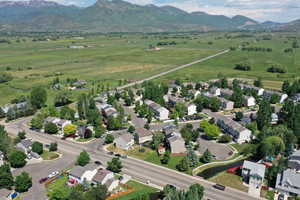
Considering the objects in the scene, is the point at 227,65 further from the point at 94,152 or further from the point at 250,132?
the point at 94,152

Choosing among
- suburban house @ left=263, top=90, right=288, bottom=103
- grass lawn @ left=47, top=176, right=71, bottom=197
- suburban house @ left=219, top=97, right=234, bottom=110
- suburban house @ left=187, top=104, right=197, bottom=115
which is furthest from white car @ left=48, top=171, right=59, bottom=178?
suburban house @ left=263, top=90, right=288, bottom=103

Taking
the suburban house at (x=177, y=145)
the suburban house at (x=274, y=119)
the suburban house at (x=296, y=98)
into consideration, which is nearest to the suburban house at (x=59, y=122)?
the suburban house at (x=177, y=145)

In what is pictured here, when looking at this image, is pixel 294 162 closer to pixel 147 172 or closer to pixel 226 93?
pixel 147 172

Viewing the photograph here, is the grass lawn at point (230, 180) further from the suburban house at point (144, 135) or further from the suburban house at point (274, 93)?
the suburban house at point (274, 93)

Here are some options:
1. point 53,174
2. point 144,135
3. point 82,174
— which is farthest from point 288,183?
point 53,174

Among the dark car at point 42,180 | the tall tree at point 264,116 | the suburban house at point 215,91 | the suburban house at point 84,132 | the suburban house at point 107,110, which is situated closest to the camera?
the dark car at point 42,180

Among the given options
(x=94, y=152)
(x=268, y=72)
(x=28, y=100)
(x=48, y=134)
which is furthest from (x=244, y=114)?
(x=268, y=72)

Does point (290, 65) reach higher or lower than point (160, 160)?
higher
